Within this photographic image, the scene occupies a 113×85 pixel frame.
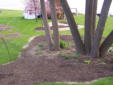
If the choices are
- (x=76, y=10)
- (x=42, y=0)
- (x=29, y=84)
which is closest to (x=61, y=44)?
(x=42, y=0)

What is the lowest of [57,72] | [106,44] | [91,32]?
[57,72]

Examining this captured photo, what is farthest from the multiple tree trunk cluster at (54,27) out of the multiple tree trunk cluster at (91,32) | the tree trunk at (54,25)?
the multiple tree trunk cluster at (91,32)

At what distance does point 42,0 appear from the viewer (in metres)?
7.99

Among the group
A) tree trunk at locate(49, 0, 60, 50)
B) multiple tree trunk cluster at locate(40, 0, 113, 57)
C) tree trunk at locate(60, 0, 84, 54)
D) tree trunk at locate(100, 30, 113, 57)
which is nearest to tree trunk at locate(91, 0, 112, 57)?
multiple tree trunk cluster at locate(40, 0, 113, 57)

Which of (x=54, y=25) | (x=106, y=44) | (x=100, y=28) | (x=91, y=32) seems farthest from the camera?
(x=54, y=25)

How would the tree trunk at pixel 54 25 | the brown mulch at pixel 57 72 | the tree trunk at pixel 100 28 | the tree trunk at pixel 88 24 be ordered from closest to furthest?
1. the brown mulch at pixel 57 72
2. the tree trunk at pixel 100 28
3. the tree trunk at pixel 88 24
4. the tree trunk at pixel 54 25

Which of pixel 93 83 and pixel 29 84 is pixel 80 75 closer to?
pixel 93 83

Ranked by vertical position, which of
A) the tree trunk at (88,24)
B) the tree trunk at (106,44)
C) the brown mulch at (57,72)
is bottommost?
the brown mulch at (57,72)

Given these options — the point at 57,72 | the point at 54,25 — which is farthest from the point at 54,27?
the point at 57,72

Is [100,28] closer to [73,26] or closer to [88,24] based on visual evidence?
[88,24]

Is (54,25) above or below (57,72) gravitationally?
above

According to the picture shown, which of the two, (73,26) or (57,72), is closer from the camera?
(57,72)

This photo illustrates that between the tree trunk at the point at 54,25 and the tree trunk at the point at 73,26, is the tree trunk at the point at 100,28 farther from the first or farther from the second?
the tree trunk at the point at 54,25

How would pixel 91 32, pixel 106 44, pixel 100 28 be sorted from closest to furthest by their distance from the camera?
1. pixel 100 28
2. pixel 106 44
3. pixel 91 32
